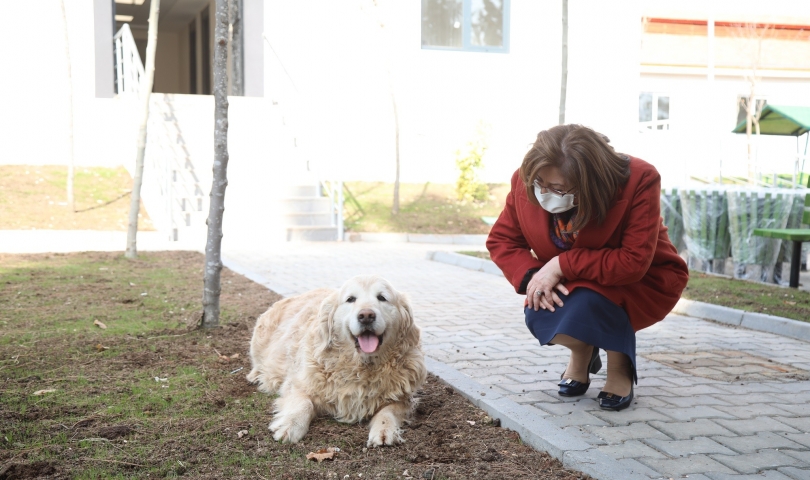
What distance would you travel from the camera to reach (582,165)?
3641 millimetres

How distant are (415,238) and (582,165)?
1166 cm

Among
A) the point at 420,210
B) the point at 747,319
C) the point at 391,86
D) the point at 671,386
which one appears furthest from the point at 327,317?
the point at 420,210

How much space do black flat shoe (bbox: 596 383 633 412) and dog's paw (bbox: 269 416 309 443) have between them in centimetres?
161

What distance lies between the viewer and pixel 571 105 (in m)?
21.5

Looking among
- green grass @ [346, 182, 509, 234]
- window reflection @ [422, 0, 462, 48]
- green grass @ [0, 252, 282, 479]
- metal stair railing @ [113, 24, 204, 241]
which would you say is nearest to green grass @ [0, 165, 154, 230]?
metal stair railing @ [113, 24, 204, 241]

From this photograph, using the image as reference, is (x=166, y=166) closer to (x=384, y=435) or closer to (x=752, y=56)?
(x=384, y=435)

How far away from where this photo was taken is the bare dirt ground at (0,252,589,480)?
3311mm

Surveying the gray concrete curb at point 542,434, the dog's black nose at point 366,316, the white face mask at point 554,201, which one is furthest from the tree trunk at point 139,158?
the white face mask at point 554,201

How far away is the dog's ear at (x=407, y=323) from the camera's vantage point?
402 centimetres

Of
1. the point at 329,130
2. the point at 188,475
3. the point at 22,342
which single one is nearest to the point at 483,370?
the point at 188,475

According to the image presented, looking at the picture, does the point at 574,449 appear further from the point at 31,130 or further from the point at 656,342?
the point at 31,130

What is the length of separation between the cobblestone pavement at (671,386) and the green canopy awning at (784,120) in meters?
7.12

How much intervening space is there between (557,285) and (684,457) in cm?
108

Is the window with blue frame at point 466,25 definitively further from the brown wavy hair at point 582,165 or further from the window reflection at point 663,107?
the brown wavy hair at point 582,165
